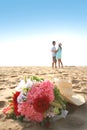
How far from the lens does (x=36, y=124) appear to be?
4.34 meters

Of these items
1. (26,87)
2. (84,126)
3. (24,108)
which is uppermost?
(26,87)

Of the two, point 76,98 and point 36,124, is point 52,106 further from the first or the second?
point 76,98

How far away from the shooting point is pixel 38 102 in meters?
4.21

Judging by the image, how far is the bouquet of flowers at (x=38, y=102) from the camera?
4.22 meters

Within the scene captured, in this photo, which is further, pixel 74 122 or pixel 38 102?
pixel 74 122

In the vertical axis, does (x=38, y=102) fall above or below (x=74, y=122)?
above

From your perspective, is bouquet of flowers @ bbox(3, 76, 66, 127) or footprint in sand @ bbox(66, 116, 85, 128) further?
footprint in sand @ bbox(66, 116, 85, 128)

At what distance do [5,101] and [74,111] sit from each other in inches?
55.3

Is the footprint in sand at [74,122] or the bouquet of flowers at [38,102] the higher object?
the bouquet of flowers at [38,102]

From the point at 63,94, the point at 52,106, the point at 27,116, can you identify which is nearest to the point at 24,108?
the point at 27,116

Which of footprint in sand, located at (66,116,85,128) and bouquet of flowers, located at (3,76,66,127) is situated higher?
bouquet of flowers, located at (3,76,66,127)

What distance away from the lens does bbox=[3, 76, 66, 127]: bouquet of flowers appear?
13.9 feet

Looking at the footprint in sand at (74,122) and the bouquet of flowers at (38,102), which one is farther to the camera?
the footprint in sand at (74,122)

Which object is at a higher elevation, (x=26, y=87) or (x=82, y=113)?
(x=26, y=87)
